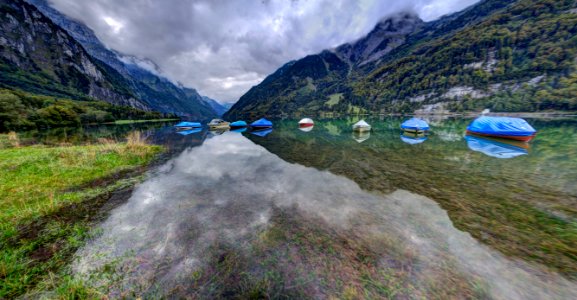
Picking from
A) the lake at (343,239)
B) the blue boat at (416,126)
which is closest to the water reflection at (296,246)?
the lake at (343,239)

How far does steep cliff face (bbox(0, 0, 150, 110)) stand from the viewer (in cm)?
16050

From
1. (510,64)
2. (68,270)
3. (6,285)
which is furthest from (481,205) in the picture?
(510,64)

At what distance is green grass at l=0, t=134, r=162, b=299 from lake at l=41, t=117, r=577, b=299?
0.84 m

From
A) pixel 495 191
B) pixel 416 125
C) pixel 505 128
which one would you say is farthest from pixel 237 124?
pixel 505 128

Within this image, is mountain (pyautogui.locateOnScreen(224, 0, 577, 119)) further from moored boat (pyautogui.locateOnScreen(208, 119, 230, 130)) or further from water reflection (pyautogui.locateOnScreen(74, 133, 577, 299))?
water reflection (pyautogui.locateOnScreen(74, 133, 577, 299))

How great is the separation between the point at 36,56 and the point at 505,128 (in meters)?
333

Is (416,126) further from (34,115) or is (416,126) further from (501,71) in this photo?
(501,71)

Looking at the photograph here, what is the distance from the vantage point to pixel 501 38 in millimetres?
150125

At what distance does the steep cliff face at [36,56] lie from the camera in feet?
527

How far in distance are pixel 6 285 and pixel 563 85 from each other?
185214 mm

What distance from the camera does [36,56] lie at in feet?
602

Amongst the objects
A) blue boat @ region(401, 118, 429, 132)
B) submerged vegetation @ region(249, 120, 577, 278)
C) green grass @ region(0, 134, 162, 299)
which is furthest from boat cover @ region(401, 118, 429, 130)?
green grass @ region(0, 134, 162, 299)

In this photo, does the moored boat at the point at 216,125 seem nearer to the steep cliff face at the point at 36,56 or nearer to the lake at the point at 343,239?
the lake at the point at 343,239

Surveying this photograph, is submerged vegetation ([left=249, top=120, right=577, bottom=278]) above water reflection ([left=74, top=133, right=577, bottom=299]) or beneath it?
beneath
